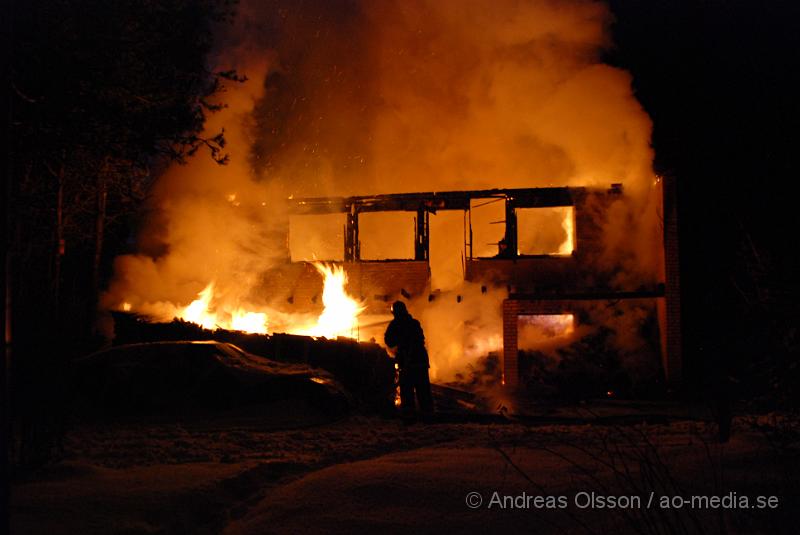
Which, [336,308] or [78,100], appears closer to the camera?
[78,100]

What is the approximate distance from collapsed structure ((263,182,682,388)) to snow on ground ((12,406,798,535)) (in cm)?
885

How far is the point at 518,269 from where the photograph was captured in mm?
18125

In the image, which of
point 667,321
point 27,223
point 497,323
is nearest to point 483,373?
point 497,323

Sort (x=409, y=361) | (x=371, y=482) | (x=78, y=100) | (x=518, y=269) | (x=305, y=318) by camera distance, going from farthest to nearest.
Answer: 1. (x=305, y=318)
2. (x=518, y=269)
3. (x=409, y=361)
4. (x=78, y=100)
5. (x=371, y=482)

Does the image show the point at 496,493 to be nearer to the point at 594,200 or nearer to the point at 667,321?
the point at 667,321

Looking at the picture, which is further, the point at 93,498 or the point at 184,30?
the point at 184,30

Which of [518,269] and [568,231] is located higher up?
[568,231]

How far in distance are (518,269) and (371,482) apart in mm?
13571

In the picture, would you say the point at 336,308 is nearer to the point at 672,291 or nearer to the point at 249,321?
the point at 249,321

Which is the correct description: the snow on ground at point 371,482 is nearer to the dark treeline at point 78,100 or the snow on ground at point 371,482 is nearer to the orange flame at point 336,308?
the dark treeline at point 78,100

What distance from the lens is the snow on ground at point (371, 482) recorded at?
4.16 metres

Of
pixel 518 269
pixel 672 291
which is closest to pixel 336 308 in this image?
pixel 518 269

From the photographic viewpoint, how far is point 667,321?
15.6 meters

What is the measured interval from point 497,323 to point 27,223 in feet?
36.4
